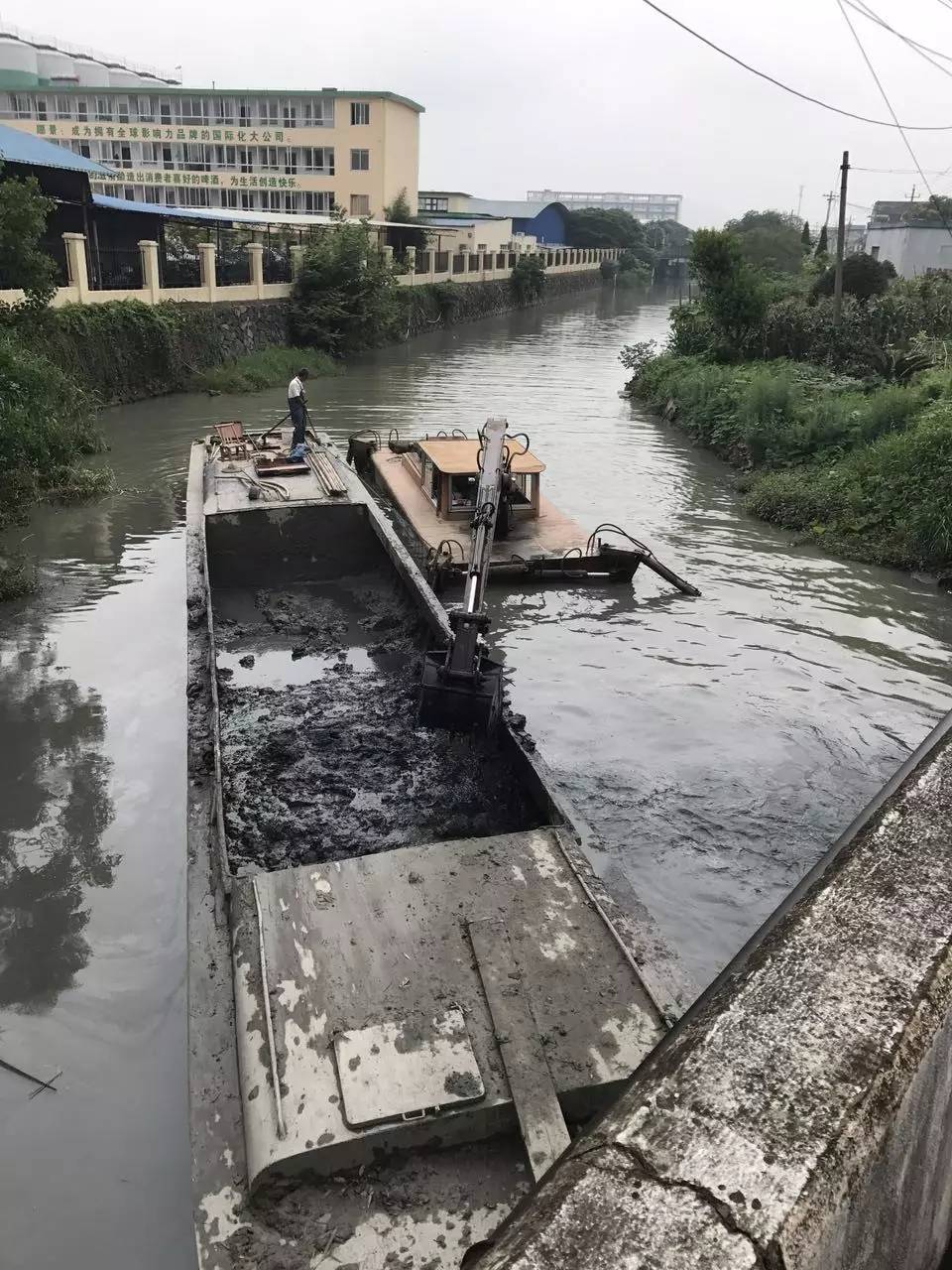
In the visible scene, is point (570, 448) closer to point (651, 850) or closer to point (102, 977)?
point (651, 850)

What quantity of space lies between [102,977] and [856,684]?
24.5 feet

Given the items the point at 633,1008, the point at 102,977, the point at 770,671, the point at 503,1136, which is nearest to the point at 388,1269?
the point at 503,1136

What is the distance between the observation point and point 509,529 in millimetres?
12336

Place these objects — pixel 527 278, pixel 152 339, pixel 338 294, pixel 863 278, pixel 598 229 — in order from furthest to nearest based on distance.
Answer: pixel 598 229 → pixel 527 278 → pixel 338 294 → pixel 863 278 → pixel 152 339

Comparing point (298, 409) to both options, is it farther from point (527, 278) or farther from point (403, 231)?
point (527, 278)

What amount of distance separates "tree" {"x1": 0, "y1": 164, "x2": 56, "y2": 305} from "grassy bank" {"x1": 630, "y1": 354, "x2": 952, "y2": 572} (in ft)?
41.2

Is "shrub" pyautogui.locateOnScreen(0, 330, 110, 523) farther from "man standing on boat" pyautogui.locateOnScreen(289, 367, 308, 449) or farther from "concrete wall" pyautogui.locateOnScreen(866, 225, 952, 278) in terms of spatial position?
"concrete wall" pyautogui.locateOnScreen(866, 225, 952, 278)

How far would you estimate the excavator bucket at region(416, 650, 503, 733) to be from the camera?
627 centimetres

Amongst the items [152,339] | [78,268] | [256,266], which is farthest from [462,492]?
[256,266]

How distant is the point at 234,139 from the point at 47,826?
51689 mm

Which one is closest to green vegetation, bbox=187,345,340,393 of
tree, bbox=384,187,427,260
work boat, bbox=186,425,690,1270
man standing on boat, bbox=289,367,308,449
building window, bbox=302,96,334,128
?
man standing on boat, bbox=289,367,308,449

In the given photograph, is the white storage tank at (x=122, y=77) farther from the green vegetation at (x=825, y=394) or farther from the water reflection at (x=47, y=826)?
the water reflection at (x=47, y=826)

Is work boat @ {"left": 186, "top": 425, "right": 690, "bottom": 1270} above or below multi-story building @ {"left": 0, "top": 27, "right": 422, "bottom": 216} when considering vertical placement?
below

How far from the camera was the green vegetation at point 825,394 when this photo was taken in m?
13.3
